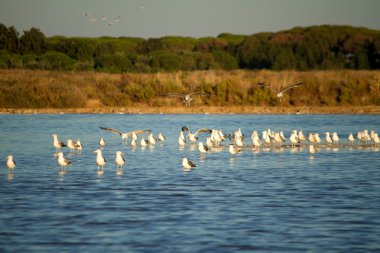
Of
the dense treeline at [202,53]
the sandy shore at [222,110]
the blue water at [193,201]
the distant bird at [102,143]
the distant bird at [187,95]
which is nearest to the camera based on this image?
the blue water at [193,201]

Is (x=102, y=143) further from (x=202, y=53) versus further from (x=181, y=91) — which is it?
(x=202, y=53)

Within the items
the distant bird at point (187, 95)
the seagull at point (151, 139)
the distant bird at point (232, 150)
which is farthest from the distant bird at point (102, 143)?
the distant bird at point (187, 95)

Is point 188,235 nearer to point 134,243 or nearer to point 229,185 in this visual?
point 134,243

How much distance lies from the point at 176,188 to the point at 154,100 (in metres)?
33.4

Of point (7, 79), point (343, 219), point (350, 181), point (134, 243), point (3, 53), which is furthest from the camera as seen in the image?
→ point (3, 53)

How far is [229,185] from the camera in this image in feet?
67.1

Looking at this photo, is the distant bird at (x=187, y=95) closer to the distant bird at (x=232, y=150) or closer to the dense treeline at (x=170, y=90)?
the dense treeline at (x=170, y=90)

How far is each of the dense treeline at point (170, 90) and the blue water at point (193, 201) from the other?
65.6ft

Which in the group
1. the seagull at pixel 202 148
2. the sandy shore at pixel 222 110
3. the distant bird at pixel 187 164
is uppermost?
the sandy shore at pixel 222 110

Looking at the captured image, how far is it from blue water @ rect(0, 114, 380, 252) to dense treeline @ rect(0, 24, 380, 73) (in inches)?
1610

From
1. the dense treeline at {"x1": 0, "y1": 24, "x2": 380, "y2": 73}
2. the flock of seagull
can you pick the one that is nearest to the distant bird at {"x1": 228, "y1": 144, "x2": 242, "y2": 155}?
the flock of seagull

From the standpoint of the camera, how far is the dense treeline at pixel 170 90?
51.4 meters

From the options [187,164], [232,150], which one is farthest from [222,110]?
[187,164]

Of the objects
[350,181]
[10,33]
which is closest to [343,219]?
[350,181]
